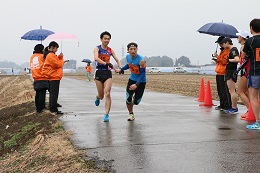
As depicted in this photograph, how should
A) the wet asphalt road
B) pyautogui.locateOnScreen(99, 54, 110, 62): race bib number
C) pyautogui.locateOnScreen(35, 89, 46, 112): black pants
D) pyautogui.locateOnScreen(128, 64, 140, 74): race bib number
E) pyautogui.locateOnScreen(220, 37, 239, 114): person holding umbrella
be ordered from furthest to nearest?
pyautogui.locateOnScreen(35, 89, 46, 112): black pants
pyautogui.locateOnScreen(220, 37, 239, 114): person holding umbrella
pyautogui.locateOnScreen(99, 54, 110, 62): race bib number
pyautogui.locateOnScreen(128, 64, 140, 74): race bib number
the wet asphalt road

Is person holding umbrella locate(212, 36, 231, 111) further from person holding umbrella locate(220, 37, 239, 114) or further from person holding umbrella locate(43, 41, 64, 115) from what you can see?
person holding umbrella locate(43, 41, 64, 115)

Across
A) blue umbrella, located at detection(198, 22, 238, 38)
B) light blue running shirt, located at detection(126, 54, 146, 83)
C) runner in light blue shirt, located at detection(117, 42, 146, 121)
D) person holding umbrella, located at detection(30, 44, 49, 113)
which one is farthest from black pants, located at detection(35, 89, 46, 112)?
blue umbrella, located at detection(198, 22, 238, 38)

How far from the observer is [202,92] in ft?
43.8

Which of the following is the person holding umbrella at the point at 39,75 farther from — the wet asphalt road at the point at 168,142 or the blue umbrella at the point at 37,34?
the blue umbrella at the point at 37,34

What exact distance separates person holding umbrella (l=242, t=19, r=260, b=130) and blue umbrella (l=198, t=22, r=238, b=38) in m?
2.82

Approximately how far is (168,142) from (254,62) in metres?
2.50

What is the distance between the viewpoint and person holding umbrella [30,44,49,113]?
9820 mm

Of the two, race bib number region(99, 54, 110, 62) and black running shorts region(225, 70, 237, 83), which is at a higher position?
race bib number region(99, 54, 110, 62)

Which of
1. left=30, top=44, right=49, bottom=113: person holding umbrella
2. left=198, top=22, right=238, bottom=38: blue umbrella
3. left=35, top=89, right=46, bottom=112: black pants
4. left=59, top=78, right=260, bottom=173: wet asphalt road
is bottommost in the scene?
left=59, top=78, right=260, bottom=173: wet asphalt road

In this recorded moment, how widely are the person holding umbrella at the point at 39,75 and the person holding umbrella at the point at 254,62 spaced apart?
16.9ft

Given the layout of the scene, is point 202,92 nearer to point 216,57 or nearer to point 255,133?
point 216,57

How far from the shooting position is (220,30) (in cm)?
1007

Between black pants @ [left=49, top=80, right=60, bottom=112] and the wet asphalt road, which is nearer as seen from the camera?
the wet asphalt road

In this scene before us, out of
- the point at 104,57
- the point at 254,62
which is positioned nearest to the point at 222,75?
the point at 254,62
